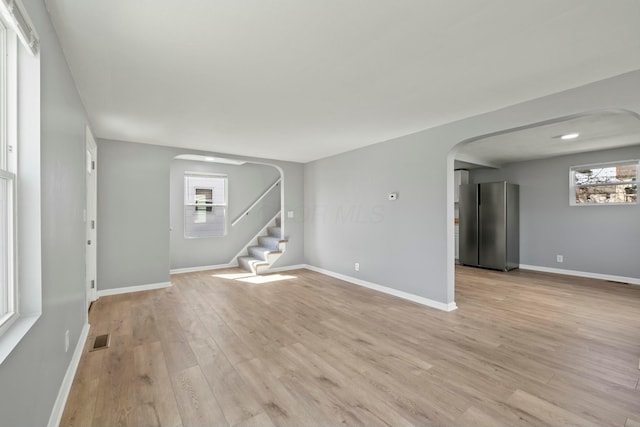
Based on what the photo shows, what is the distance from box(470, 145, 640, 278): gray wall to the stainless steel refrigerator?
26 cm

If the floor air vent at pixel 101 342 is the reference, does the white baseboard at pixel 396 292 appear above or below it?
above

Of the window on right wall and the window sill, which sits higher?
the window on right wall

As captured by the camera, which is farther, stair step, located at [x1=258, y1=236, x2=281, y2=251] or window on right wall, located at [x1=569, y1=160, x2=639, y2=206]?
stair step, located at [x1=258, y1=236, x2=281, y2=251]

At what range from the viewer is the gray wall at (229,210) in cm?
598

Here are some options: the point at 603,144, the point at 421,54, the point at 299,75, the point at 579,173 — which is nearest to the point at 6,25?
the point at 299,75

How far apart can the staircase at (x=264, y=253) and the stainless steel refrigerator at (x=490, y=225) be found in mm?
4220

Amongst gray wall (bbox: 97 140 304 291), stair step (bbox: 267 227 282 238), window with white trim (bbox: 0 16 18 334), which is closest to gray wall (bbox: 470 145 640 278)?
stair step (bbox: 267 227 282 238)

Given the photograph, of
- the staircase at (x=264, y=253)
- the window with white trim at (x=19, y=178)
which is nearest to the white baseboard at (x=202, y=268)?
the staircase at (x=264, y=253)

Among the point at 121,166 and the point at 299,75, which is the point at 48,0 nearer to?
the point at 299,75

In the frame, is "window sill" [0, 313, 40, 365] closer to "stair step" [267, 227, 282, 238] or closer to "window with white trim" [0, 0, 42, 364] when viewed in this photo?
"window with white trim" [0, 0, 42, 364]

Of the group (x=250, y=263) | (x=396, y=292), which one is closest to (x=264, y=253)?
(x=250, y=263)

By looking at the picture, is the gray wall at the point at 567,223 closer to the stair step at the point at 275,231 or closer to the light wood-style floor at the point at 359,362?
the light wood-style floor at the point at 359,362

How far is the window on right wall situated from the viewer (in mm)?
5000

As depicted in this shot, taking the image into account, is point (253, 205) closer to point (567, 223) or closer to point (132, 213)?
point (132, 213)
